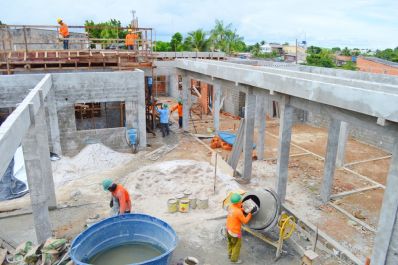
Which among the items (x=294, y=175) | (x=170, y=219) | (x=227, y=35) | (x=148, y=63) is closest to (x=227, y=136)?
(x=294, y=175)

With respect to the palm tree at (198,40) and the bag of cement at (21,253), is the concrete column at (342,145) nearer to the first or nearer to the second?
the bag of cement at (21,253)

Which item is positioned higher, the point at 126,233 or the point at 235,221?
the point at 235,221

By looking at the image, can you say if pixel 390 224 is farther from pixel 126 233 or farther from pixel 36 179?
pixel 36 179

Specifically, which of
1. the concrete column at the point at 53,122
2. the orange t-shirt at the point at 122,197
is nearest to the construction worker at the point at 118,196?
the orange t-shirt at the point at 122,197

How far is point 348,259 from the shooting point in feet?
25.4

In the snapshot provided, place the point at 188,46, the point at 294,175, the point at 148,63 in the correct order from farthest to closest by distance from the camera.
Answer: the point at 188,46
the point at 148,63
the point at 294,175

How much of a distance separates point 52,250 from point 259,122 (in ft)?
31.9

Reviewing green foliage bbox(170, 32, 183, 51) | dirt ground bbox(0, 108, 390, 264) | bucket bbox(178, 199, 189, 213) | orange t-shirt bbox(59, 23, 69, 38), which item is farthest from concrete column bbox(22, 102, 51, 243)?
green foliage bbox(170, 32, 183, 51)

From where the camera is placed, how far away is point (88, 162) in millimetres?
12945

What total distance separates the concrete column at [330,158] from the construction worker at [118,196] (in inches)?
258

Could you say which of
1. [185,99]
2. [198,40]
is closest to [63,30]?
[185,99]

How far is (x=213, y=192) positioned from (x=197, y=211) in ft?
4.07

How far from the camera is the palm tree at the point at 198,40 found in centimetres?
3388

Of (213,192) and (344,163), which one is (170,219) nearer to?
(213,192)
